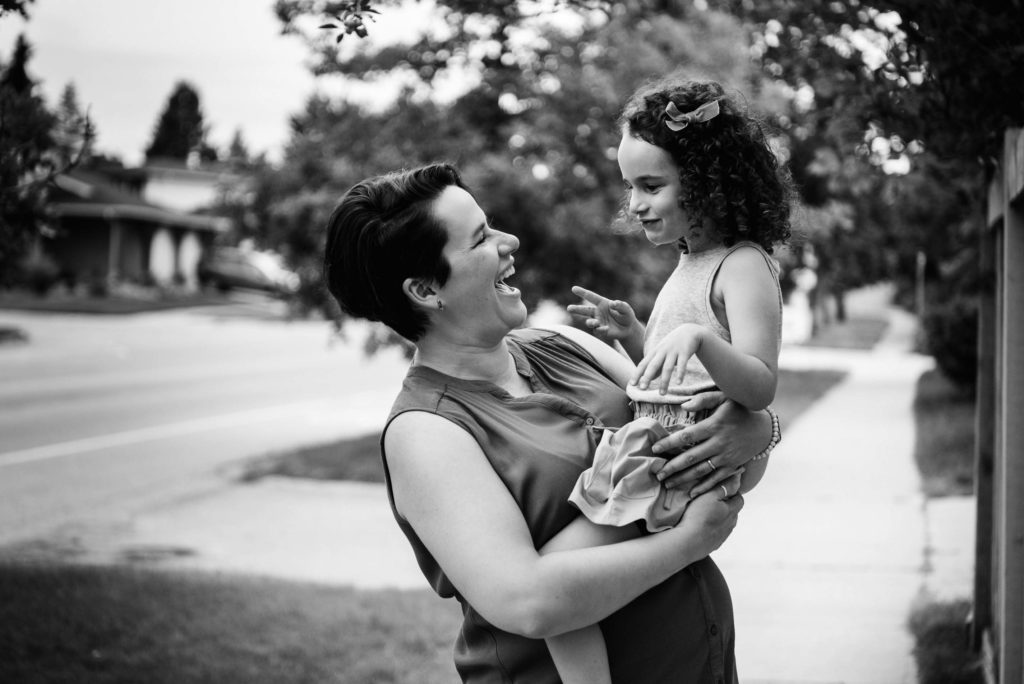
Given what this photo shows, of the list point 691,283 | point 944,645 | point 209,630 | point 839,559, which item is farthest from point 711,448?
point 839,559

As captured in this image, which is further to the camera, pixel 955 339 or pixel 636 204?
pixel 955 339

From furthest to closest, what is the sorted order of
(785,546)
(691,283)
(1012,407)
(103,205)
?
(103,205) < (785,546) < (1012,407) < (691,283)

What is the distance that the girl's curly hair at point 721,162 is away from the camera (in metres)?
2.32

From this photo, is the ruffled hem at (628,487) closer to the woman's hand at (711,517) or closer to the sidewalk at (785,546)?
the woman's hand at (711,517)

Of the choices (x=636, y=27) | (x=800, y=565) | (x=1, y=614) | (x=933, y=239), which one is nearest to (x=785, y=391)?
(x=933, y=239)

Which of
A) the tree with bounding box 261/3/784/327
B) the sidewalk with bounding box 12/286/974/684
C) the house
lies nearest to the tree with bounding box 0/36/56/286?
the sidewalk with bounding box 12/286/974/684

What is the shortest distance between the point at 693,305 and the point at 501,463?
56cm

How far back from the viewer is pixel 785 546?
722 centimetres

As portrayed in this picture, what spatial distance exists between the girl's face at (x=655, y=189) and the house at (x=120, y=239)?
37077 mm

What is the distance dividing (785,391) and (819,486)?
303 inches

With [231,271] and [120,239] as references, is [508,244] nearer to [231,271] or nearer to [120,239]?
[120,239]

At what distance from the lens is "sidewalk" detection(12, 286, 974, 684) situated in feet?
17.4

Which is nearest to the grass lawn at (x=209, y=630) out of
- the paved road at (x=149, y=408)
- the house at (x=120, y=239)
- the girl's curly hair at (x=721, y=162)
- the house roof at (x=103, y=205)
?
the paved road at (x=149, y=408)

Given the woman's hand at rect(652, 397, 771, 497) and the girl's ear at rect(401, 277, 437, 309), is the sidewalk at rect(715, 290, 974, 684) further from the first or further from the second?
the girl's ear at rect(401, 277, 437, 309)
